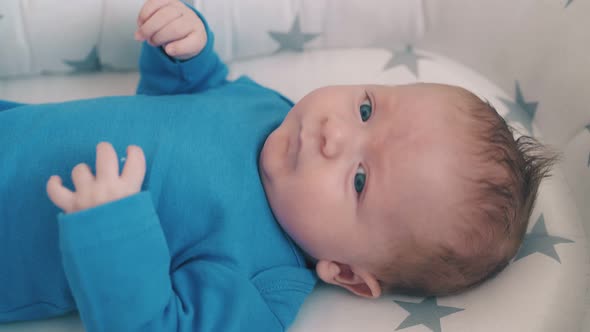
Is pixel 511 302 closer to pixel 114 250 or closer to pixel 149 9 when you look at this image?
pixel 114 250

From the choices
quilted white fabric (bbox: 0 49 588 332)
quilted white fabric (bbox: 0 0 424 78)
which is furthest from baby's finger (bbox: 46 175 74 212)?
quilted white fabric (bbox: 0 0 424 78)

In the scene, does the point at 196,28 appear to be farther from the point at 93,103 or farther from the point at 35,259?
the point at 35,259

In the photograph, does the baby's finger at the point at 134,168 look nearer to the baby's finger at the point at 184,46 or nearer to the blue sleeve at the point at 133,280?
the blue sleeve at the point at 133,280

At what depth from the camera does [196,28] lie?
1.09 m

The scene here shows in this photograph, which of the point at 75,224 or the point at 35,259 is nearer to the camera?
the point at 75,224

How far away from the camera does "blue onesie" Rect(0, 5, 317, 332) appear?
2.91ft

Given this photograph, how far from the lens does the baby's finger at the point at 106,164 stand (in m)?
0.78

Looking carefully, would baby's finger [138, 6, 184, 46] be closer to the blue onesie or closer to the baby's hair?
the blue onesie

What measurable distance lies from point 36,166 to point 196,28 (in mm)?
380

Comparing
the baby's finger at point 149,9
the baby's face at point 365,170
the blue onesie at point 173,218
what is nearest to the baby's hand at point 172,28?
the baby's finger at point 149,9

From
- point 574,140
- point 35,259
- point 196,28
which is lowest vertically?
point 35,259

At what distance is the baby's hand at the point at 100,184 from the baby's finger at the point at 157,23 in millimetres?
291

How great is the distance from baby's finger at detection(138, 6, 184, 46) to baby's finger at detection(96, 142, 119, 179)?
0.30 meters

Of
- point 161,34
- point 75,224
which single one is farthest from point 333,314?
point 161,34
